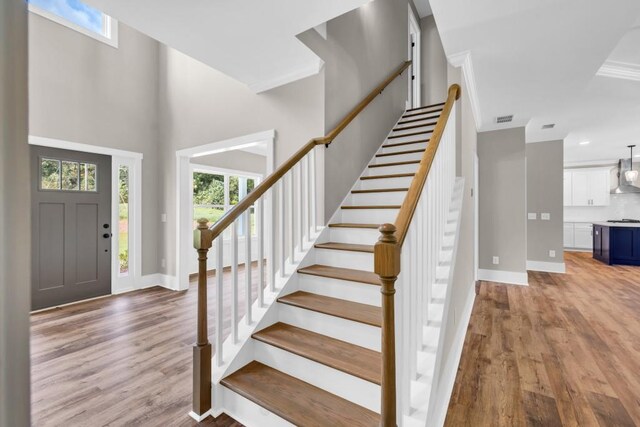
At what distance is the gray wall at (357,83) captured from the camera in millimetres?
3016

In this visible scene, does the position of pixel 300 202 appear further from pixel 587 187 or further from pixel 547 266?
pixel 587 187

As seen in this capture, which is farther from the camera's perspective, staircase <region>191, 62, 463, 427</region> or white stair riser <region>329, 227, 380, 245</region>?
white stair riser <region>329, 227, 380, 245</region>

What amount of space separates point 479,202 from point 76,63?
6.25m

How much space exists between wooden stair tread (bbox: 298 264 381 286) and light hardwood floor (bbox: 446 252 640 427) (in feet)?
3.13

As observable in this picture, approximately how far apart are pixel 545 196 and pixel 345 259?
5.27 metres

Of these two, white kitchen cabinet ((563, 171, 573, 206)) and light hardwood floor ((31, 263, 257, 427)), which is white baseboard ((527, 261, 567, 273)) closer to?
white kitchen cabinet ((563, 171, 573, 206))

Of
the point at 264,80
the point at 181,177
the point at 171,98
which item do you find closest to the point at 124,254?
the point at 181,177

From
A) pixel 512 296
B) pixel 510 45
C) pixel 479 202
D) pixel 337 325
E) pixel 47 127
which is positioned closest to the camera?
pixel 337 325

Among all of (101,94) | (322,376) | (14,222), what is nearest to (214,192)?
(101,94)

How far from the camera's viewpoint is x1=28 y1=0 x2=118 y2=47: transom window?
370 centimetres

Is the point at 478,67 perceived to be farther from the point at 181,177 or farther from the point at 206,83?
the point at 181,177

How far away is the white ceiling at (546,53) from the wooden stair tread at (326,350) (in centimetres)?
259

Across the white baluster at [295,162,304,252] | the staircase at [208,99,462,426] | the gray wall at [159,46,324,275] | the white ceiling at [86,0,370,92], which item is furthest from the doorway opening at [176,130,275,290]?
the staircase at [208,99,462,426]

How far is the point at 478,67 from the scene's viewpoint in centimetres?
320
